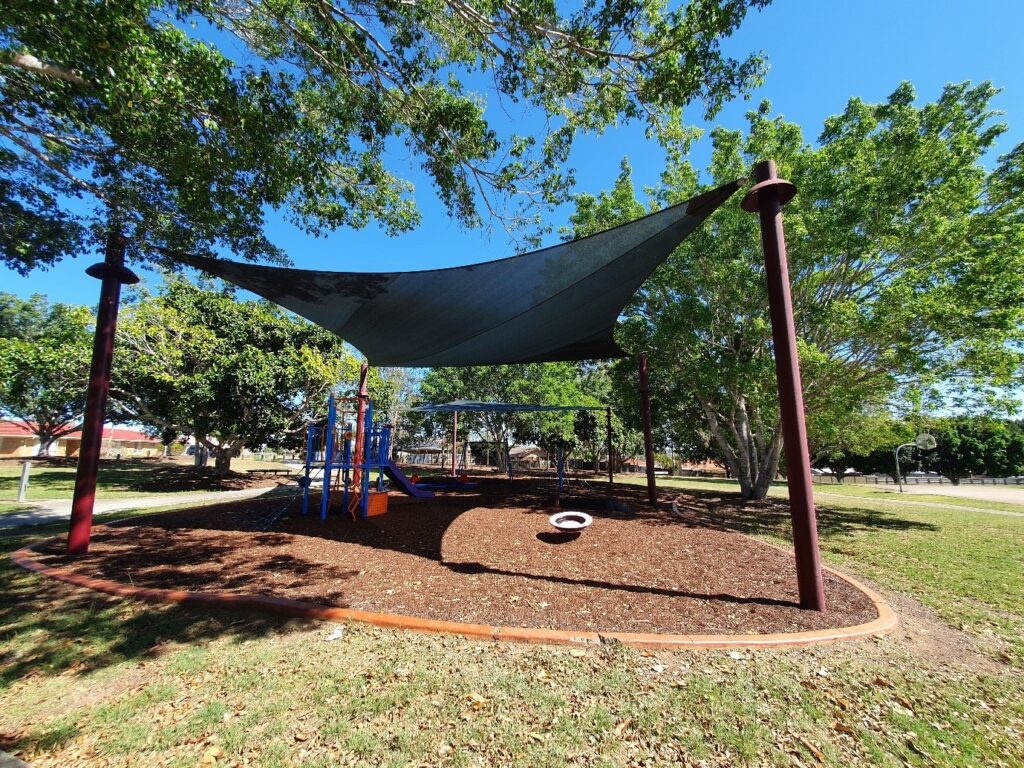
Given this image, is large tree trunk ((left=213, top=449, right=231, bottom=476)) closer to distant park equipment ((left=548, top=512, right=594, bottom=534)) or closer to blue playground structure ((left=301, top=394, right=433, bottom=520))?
blue playground structure ((left=301, top=394, right=433, bottom=520))

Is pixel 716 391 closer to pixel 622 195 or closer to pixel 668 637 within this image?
pixel 622 195

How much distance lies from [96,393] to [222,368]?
890cm

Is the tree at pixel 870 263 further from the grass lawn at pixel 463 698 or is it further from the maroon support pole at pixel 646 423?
the grass lawn at pixel 463 698

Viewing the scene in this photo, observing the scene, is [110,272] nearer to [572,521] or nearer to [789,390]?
[572,521]

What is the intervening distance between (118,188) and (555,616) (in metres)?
6.94

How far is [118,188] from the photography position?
548 centimetres

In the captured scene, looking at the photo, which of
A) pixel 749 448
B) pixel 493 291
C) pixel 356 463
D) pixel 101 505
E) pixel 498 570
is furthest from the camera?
pixel 749 448

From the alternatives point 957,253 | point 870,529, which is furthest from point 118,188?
point 957,253

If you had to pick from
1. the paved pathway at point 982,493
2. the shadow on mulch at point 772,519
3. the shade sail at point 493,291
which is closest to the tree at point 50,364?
the shade sail at point 493,291

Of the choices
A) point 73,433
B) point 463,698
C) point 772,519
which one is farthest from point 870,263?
point 73,433

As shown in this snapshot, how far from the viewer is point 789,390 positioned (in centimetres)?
334

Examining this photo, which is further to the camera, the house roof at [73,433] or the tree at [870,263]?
the house roof at [73,433]

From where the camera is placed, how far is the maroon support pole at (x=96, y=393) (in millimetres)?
4363

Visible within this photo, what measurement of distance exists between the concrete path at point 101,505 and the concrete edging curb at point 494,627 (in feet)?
13.3
